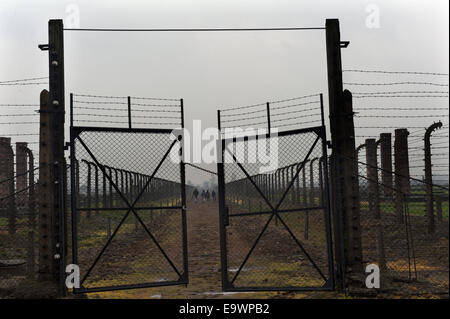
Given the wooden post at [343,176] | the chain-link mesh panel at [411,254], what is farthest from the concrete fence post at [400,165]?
the wooden post at [343,176]

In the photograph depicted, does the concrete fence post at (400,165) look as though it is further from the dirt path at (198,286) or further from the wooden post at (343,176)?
the dirt path at (198,286)

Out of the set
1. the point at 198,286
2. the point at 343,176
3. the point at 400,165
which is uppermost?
the point at 400,165

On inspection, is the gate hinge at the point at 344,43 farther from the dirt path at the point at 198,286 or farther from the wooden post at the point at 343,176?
the dirt path at the point at 198,286

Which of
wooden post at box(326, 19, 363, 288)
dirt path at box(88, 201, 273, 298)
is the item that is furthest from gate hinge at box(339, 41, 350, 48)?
dirt path at box(88, 201, 273, 298)

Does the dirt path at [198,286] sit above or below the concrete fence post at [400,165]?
below

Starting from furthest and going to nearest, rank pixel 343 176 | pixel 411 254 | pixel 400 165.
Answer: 1. pixel 400 165
2. pixel 411 254
3. pixel 343 176

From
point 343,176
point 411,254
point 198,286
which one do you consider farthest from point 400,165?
point 198,286

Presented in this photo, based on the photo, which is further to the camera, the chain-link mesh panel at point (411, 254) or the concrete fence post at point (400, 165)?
the concrete fence post at point (400, 165)

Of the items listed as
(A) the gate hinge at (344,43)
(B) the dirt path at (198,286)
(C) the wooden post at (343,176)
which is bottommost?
(B) the dirt path at (198,286)

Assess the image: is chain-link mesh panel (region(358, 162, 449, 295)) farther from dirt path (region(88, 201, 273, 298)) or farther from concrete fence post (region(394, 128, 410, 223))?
dirt path (region(88, 201, 273, 298))

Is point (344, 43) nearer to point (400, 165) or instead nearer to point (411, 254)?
point (411, 254)

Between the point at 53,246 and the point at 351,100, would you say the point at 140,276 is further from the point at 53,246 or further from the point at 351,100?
the point at 351,100

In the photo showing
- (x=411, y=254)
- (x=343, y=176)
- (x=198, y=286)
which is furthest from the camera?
(x=411, y=254)
